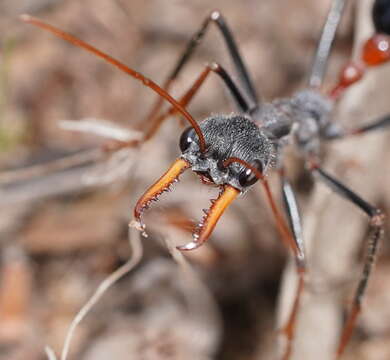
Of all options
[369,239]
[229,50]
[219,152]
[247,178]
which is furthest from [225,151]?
[229,50]

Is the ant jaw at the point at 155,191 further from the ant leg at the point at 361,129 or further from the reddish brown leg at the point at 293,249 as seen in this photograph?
the ant leg at the point at 361,129

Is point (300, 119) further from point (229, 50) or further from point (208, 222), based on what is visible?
point (208, 222)

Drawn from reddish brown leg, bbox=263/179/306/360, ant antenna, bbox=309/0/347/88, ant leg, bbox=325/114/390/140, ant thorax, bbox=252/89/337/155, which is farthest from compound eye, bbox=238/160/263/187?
ant antenna, bbox=309/0/347/88

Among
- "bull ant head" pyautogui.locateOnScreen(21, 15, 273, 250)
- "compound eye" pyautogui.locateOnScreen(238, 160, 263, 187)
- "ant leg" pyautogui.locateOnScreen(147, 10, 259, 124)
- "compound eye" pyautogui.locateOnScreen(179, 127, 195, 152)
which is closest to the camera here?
"bull ant head" pyautogui.locateOnScreen(21, 15, 273, 250)

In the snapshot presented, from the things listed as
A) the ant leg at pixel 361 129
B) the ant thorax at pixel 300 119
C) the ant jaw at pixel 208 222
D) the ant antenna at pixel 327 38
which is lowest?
the ant jaw at pixel 208 222

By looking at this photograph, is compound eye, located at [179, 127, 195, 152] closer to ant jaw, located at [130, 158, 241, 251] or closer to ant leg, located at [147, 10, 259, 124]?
ant jaw, located at [130, 158, 241, 251]

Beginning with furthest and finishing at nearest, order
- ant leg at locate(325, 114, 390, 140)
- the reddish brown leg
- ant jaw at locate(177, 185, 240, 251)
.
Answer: ant leg at locate(325, 114, 390, 140), the reddish brown leg, ant jaw at locate(177, 185, 240, 251)

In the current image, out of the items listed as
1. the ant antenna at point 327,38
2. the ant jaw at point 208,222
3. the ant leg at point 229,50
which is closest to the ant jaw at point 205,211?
the ant jaw at point 208,222
